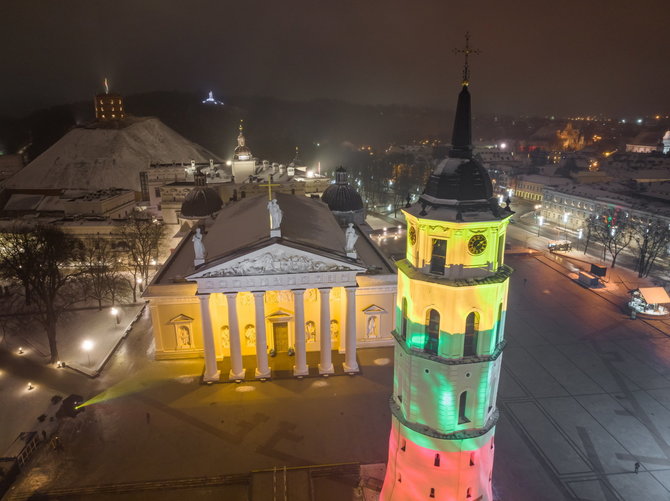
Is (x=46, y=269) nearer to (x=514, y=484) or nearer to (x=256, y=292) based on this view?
(x=256, y=292)

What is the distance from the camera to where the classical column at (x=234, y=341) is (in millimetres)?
30016

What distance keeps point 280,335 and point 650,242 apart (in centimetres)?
4853

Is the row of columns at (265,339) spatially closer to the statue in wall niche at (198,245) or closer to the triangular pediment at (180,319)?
the statue in wall niche at (198,245)

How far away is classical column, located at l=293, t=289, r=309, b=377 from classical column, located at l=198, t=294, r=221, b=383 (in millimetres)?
5568

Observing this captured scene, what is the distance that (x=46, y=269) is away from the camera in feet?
117

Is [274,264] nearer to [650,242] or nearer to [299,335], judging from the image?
[299,335]

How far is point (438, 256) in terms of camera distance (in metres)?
15.5

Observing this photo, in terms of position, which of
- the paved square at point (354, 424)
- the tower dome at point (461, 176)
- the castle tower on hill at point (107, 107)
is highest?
the castle tower on hill at point (107, 107)

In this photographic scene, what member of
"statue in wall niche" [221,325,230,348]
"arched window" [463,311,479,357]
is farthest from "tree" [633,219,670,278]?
"statue in wall niche" [221,325,230,348]

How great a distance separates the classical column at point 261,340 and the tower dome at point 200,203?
71.7ft

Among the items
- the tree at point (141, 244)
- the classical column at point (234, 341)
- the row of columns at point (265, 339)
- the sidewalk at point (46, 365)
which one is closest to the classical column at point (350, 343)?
the row of columns at point (265, 339)

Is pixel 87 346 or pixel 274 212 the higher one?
pixel 274 212

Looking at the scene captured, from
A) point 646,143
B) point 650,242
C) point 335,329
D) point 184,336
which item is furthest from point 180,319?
point 646,143

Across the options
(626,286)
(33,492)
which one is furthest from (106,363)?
(626,286)
